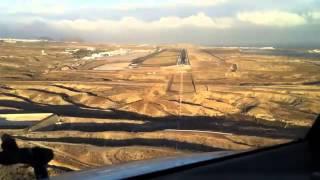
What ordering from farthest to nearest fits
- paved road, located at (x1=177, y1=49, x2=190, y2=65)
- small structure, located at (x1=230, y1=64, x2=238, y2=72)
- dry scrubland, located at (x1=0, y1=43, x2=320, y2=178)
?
small structure, located at (x1=230, y1=64, x2=238, y2=72), paved road, located at (x1=177, y1=49, x2=190, y2=65), dry scrubland, located at (x1=0, y1=43, x2=320, y2=178)

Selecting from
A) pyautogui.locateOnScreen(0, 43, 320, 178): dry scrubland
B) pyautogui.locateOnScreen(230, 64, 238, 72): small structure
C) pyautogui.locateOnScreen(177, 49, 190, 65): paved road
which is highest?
pyautogui.locateOnScreen(177, 49, 190, 65): paved road

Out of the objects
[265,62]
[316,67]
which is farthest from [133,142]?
[316,67]

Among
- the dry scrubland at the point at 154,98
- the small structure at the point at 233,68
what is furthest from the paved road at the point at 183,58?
the small structure at the point at 233,68

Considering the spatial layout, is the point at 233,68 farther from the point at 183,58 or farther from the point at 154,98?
the point at 154,98

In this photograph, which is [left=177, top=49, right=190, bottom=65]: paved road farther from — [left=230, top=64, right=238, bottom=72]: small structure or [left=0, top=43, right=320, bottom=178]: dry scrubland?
[left=230, top=64, right=238, bottom=72]: small structure

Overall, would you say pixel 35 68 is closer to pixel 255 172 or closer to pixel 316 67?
pixel 316 67

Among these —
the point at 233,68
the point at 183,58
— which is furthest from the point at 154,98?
the point at 233,68

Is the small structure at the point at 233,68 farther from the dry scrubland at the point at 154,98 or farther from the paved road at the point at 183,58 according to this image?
the paved road at the point at 183,58

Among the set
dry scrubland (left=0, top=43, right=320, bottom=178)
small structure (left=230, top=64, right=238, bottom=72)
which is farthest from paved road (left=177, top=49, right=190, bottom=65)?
small structure (left=230, top=64, right=238, bottom=72)

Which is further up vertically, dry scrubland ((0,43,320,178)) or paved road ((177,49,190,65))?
paved road ((177,49,190,65))

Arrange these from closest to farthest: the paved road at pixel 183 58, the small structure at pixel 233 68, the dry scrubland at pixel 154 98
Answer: the dry scrubland at pixel 154 98
the paved road at pixel 183 58
the small structure at pixel 233 68
